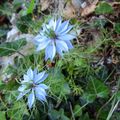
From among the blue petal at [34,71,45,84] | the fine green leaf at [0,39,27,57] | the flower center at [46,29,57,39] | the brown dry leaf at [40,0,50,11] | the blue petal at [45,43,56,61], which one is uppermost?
the brown dry leaf at [40,0,50,11]

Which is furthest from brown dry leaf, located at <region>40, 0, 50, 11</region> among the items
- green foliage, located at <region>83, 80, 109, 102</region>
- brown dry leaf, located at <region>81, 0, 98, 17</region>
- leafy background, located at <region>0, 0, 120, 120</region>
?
green foliage, located at <region>83, 80, 109, 102</region>

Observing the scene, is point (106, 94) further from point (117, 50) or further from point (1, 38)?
point (1, 38)

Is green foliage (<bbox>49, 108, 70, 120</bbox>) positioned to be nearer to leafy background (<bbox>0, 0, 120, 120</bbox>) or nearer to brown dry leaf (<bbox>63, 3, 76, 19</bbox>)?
leafy background (<bbox>0, 0, 120, 120</bbox>)

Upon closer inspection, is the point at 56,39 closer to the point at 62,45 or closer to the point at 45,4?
the point at 62,45

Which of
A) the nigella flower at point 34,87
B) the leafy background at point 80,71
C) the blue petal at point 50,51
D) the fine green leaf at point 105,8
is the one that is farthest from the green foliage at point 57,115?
the fine green leaf at point 105,8

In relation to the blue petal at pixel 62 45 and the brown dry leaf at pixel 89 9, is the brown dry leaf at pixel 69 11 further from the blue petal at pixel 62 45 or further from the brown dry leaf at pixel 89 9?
the blue petal at pixel 62 45

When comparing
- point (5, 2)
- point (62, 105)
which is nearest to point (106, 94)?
point (62, 105)
